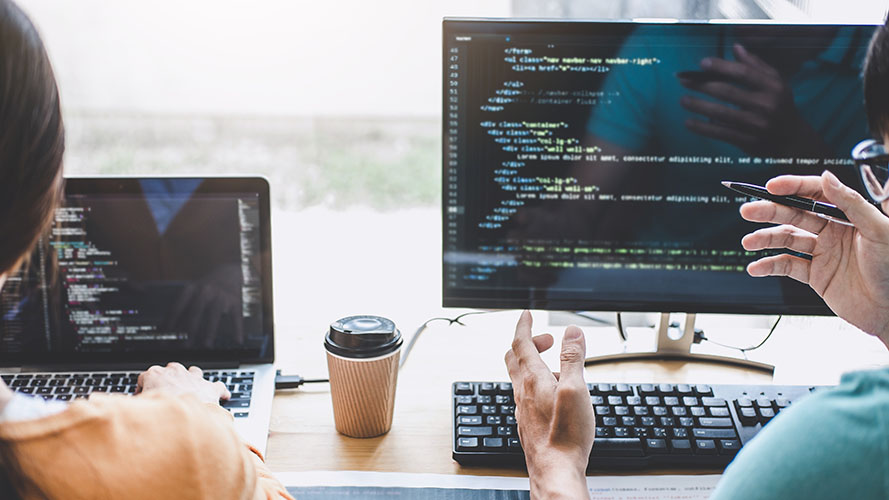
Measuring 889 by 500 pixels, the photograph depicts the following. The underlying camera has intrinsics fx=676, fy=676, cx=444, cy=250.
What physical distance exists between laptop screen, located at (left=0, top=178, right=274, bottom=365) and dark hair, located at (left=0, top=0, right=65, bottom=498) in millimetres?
380

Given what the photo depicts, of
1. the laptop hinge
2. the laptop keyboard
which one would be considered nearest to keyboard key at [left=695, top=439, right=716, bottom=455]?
the laptop keyboard

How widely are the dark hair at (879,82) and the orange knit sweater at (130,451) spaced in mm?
638

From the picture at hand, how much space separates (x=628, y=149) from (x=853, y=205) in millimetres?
277

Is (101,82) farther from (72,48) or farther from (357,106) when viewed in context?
(357,106)

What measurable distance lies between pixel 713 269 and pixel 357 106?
72.7 inches

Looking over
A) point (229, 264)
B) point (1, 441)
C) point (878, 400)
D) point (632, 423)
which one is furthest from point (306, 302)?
point (878, 400)

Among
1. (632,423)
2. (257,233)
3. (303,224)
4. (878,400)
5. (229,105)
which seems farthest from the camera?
(229,105)

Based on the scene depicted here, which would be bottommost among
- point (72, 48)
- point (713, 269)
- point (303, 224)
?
point (303, 224)

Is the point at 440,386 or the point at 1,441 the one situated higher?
the point at 1,441

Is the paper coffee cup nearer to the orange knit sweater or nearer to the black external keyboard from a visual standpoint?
the black external keyboard

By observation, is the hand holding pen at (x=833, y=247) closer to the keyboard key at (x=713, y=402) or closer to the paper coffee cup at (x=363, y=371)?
the keyboard key at (x=713, y=402)

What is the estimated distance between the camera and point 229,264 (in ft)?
3.03

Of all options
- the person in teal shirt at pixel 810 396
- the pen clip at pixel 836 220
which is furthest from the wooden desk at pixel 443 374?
the pen clip at pixel 836 220

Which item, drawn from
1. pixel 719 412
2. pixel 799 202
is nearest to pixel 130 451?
pixel 719 412
